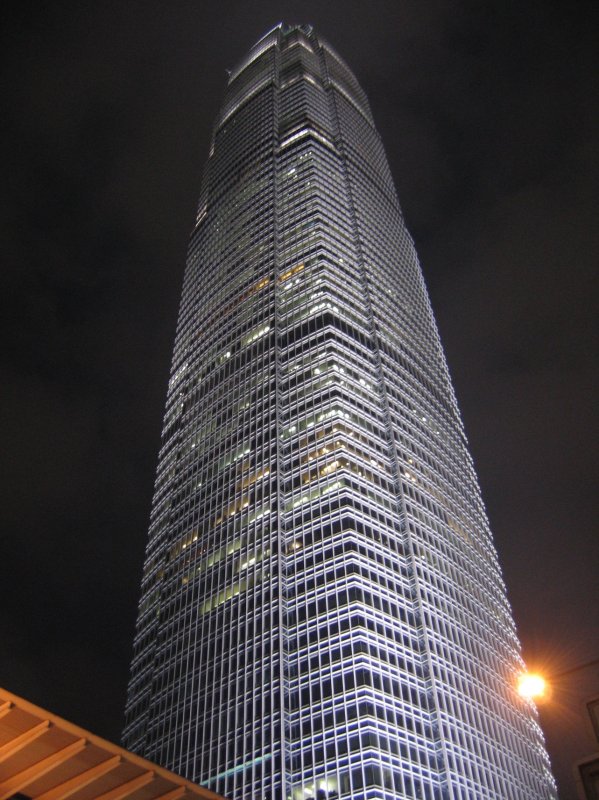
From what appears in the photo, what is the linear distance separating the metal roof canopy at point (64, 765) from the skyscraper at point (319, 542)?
53715 mm

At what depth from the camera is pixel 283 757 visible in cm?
8238

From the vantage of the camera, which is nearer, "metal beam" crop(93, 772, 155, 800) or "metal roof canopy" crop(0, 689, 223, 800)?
"metal roof canopy" crop(0, 689, 223, 800)

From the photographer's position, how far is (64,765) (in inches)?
1054

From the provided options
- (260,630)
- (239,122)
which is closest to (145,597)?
(260,630)

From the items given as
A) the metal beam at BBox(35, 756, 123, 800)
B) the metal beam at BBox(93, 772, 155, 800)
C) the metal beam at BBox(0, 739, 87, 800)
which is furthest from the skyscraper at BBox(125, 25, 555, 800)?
the metal beam at BBox(0, 739, 87, 800)

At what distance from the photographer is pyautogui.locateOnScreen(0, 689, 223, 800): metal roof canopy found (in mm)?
25672

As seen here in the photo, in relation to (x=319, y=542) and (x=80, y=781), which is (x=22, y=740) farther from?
(x=319, y=542)

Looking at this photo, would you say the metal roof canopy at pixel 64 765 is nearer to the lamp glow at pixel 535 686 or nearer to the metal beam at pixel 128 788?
the metal beam at pixel 128 788

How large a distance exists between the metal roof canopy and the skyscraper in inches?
2115

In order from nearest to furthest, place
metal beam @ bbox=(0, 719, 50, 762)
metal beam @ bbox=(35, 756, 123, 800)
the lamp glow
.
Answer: the lamp glow < metal beam @ bbox=(0, 719, 50, 762) < metal beam @ bbox=(35, 756, 123, 800)

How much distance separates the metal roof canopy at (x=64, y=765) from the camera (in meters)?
25.7

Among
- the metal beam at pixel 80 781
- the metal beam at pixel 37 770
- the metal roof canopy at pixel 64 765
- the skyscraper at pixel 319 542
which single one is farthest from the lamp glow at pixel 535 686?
the skyscraper at pixel 319 542

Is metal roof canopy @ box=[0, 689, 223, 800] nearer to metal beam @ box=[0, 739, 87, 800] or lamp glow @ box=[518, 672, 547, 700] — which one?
metal beam @ box=[0, 739, 87, 800]

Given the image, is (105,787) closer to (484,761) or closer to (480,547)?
(484,761)
